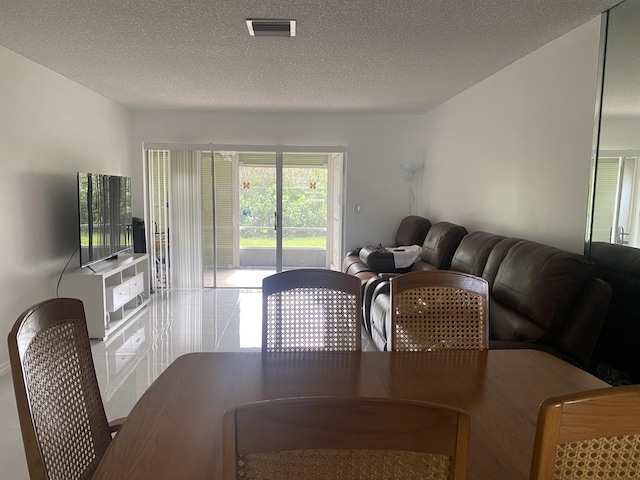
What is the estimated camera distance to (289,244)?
700 cm

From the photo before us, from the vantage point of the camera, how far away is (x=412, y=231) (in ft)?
17.9

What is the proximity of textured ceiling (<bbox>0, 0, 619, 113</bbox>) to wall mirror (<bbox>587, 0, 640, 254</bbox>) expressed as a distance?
190mm

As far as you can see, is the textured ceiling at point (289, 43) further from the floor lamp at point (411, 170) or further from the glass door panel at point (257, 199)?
the glass door panel at point (257, 199)

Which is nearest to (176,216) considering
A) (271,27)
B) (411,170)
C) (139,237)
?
(139,237)

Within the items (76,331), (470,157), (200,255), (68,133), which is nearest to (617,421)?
(76,331)

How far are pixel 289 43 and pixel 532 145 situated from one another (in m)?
1.94

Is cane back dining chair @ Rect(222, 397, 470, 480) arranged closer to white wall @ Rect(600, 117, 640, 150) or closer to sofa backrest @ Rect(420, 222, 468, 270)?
white wall @ Rect(600, 117, 640, 150)

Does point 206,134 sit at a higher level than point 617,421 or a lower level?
higher

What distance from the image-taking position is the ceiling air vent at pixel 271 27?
8.94 feet

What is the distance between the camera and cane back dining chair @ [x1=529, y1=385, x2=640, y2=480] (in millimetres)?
680

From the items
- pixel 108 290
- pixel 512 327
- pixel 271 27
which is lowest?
pixel 108 290

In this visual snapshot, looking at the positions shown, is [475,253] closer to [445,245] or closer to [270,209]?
[445,245]

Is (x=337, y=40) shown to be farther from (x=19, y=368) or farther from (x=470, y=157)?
(x=19, y=368)

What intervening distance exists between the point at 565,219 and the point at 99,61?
3793 millimetres
